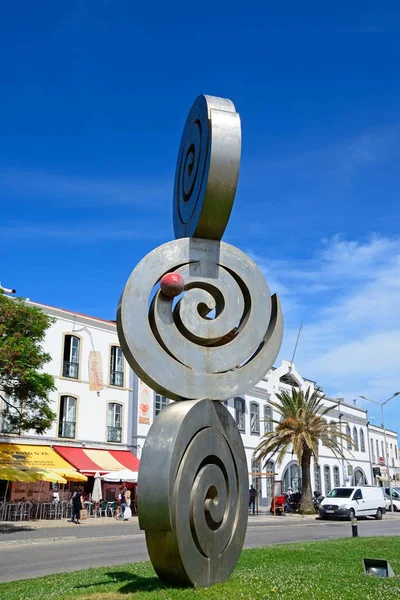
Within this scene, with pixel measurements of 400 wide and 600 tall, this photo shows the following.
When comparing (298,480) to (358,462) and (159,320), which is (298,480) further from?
(159,320)

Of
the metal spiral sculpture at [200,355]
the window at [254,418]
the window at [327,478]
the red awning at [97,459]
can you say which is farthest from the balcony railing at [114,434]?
the metal spiral sculpture at [200,355]

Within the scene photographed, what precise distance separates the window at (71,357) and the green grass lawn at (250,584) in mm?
19789

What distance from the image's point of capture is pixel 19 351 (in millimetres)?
21719

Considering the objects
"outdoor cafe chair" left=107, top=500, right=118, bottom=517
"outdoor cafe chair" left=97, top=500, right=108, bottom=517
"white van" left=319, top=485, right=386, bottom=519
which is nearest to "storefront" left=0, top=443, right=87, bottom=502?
"outdoor cafe chair" left=97, top=500, right=108, bottom=517

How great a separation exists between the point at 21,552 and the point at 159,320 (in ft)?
35.7

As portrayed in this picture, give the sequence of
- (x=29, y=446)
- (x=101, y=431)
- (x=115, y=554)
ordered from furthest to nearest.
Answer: (x=101, y=431) → (x=29, y=446) → (x=115, y=554)

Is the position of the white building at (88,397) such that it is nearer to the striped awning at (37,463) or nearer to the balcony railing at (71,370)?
the balcony railing at (71,370)

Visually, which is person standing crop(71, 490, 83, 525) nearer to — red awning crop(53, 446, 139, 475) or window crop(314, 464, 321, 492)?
red awning crop(53, 446, 139, 475)

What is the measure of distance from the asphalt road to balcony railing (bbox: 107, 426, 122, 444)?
26.3 feet

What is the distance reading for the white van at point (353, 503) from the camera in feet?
98.1

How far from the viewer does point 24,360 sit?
22000 mm

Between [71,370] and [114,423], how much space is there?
3901 mm

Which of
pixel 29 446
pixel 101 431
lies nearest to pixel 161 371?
pixel 29 446

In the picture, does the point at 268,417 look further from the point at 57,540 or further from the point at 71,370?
the point at 57,540
